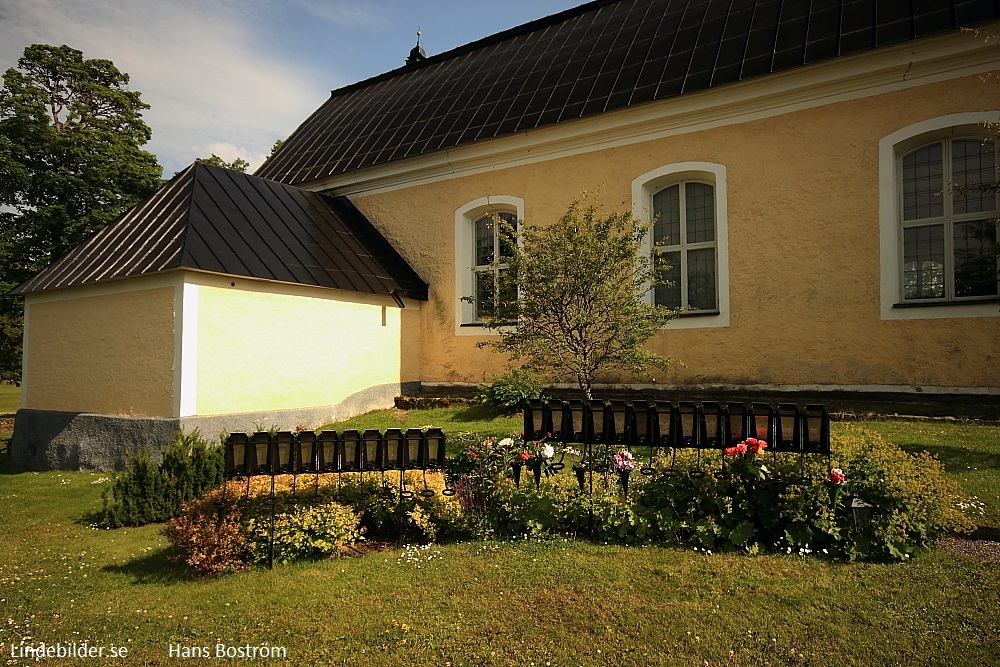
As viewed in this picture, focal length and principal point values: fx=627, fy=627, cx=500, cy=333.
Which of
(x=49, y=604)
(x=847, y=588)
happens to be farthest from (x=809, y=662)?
(x=49, y=604)

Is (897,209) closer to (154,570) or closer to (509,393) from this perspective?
(509,393)

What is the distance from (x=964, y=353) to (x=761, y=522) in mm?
6131

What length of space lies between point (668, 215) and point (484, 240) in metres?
4.23

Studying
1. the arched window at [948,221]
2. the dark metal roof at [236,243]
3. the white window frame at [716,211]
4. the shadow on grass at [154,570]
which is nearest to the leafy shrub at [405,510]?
the shadow on grass at [154,570]

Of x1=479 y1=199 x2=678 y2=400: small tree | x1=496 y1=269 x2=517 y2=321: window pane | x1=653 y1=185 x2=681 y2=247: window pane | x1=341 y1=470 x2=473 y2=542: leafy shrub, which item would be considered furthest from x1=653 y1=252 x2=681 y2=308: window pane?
x1=341 y1=470 x2=473 y2=542: leafy shrub

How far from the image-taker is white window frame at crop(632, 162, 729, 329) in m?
10.9

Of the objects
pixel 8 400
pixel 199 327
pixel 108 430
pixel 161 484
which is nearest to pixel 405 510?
pixel 161 484

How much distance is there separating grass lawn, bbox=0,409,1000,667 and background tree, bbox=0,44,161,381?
17.9m

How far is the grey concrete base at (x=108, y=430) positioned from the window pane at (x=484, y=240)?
164 inches

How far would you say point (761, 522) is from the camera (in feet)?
16.4

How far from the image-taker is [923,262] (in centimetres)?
952

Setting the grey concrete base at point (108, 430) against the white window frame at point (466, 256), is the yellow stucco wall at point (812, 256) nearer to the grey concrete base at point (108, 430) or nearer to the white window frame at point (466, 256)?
the white window frame at point (466, 256)

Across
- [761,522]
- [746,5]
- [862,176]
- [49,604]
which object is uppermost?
[746,5]

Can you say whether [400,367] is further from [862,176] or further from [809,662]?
[809,662]
